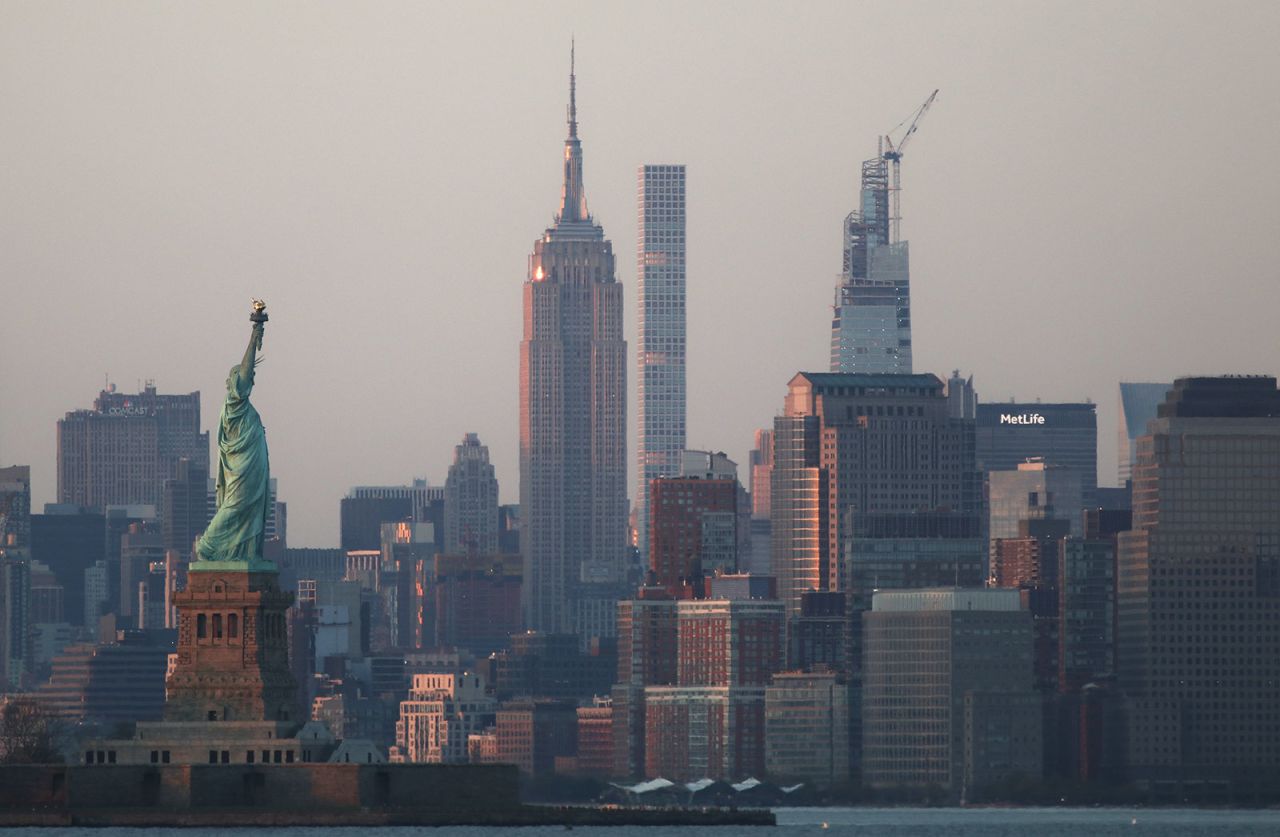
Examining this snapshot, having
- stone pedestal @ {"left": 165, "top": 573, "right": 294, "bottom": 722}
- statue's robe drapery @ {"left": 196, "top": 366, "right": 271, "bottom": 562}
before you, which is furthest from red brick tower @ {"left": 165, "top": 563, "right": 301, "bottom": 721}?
statue's robe drapery @ {"left": 196, "top": 366, "right": 271, "bottom": 562}

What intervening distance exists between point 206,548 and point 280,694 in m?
7.65

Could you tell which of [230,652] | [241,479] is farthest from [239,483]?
[230,652]

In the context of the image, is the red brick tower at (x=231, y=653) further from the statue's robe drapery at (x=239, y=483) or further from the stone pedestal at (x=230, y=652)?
the statue's robe drapery at (x=239, y=483)

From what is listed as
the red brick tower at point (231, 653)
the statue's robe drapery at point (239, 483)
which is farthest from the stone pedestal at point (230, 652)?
the statue's robe drapery at point (239, 483)

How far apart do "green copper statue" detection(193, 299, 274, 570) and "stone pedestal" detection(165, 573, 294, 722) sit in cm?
104

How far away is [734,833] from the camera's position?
19412cm

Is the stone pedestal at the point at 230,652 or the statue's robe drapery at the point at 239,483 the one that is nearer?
the stone pedestal at the point at 230,652

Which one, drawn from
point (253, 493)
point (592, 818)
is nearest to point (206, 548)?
point (253, 493)

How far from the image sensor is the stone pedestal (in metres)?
172

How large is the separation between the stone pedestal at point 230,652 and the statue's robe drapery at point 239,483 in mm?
1382

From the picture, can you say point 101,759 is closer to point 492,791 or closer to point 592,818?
point 492,791

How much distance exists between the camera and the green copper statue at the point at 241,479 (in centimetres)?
17675

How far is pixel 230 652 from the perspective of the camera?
17350 cm

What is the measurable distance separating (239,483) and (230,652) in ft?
28.0
